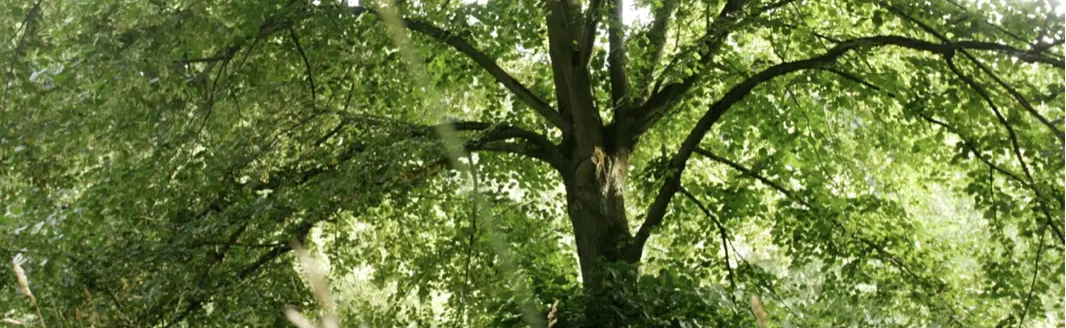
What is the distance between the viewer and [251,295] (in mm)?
6699

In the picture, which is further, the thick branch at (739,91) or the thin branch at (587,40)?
the thin branch at (587,40)

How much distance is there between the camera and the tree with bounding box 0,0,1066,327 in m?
6.29

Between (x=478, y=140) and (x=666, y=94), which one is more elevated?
(x=666, y=94)

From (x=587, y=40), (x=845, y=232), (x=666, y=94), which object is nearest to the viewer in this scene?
(x=587, y=40)

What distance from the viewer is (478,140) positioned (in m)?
7.35

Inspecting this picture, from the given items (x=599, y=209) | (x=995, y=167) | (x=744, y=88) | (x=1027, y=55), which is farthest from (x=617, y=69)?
(x=1027, y=55)

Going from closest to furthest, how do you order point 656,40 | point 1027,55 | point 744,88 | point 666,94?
point 1027,55 → point 744,88 → point 666,94 → point 656,40

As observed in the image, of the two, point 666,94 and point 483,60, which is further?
point 666,94

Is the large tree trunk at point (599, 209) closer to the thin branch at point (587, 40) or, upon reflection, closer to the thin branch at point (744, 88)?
the thin branch at point (744, 88)

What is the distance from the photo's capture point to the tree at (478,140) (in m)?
6.29

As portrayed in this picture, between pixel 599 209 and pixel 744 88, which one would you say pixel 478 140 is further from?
pixel 744 88

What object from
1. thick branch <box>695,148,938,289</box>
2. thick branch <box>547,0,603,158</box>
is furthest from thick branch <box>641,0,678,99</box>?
thick branch <box>695,148,938,289</box>

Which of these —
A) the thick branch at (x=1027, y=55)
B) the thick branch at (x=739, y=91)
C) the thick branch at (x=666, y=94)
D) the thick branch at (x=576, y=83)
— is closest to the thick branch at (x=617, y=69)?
the thick branch at (x=666, y=94)

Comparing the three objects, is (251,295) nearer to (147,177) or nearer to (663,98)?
(147,177)
